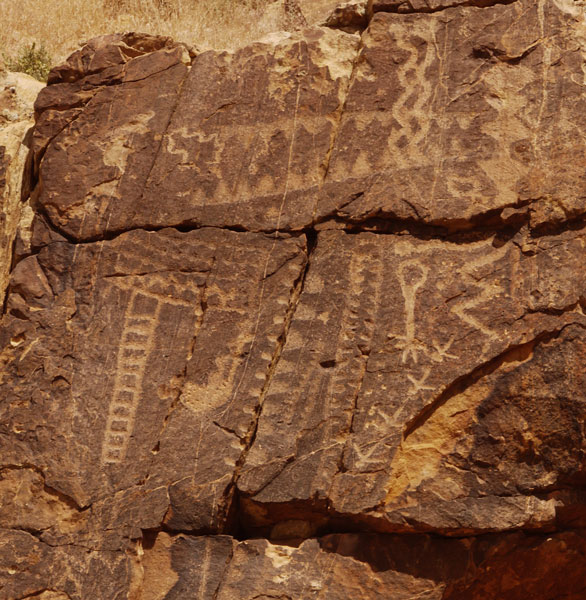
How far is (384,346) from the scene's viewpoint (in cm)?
318

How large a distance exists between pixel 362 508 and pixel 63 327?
1359 millimetres

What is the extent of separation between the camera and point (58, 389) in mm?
3395

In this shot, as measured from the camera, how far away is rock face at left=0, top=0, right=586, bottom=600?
3070mm

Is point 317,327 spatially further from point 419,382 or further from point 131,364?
point 131,364

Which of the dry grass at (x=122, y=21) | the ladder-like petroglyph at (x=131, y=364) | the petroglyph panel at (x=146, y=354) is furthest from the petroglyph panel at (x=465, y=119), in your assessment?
the dry grass at (x=122, y=21)

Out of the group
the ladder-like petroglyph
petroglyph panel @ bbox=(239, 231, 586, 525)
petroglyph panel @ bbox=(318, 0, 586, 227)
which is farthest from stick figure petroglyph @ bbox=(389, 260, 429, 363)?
the ladder-like petroglyph

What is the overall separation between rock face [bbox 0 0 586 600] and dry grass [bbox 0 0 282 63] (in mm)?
1964

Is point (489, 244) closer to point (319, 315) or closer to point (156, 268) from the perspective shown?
point (319, 315)

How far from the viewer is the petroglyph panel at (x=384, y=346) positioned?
3.09 m

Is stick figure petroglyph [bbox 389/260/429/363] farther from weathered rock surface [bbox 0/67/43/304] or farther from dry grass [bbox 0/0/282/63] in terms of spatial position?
dry grass [bbox 0/0/282/63]

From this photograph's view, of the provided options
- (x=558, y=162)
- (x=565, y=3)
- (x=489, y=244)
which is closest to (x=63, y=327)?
(x=489, y=244)

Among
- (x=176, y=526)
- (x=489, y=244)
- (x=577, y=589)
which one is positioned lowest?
(x=577, y=589)

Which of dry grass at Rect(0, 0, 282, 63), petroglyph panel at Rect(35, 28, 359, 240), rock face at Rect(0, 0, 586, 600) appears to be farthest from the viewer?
dry grass at Rect(0, 0, 282, 63)

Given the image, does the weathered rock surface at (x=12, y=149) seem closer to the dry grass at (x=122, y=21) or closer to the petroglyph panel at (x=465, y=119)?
the dry grass at (x=122, y=21)
